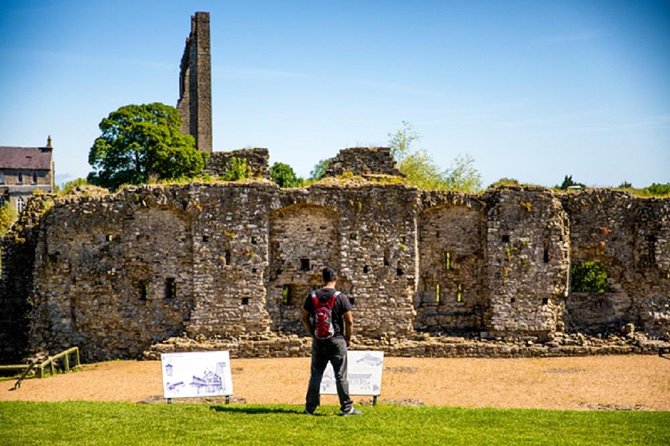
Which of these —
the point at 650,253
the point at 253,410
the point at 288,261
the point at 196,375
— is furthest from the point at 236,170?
the point at 650,253

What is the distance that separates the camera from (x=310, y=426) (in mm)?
11148

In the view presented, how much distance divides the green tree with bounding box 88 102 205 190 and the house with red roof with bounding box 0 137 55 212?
29335 mm

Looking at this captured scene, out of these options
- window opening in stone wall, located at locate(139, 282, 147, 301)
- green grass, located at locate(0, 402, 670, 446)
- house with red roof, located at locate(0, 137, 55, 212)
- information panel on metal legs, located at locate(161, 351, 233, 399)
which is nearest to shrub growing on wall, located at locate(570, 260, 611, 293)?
green grass, located at locate(0, 402, 670, 446)

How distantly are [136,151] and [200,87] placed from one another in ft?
31.1

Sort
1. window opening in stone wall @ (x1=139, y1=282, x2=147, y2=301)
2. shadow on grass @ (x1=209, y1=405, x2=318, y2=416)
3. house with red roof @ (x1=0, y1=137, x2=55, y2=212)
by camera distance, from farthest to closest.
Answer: house with red roof @ (x1=0, y1=137, x2=55, y2=212) < window opening in stone wall @ (x1=139, y1=282, x2=147, y2=301) < shadow on grass @ (x1=209, y1=405, x2=318, y2=416)

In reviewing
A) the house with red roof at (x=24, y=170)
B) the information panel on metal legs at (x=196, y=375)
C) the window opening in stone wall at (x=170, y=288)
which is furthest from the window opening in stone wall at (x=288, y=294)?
the house with red roof at (x=24, y=170)

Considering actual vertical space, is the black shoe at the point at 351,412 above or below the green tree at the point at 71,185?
below

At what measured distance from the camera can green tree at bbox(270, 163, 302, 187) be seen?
50.4 meters

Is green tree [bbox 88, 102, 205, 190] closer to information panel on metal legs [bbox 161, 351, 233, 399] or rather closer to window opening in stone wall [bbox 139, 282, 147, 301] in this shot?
window opening in stone wall [bbox 139, 282, 147, 301]

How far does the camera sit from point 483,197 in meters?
23.5

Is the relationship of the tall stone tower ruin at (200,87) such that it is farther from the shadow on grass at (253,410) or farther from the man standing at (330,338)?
the man standing at (330,338)

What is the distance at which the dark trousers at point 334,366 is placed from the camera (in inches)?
476

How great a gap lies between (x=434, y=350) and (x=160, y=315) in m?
8.91

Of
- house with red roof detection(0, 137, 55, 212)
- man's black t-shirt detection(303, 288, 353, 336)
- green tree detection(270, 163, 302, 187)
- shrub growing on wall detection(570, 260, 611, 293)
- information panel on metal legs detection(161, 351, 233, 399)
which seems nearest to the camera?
man's black t-shirt detection(303, 288, 353, 336)
